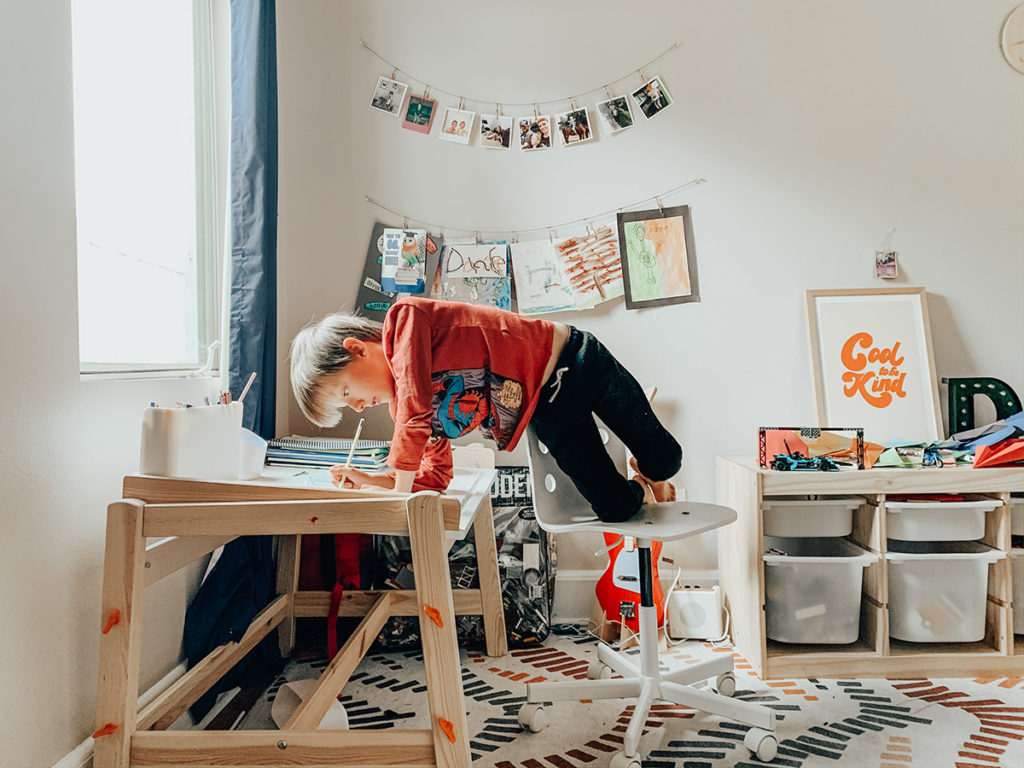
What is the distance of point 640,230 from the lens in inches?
99.7

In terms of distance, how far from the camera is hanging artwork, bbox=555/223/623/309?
2523mm

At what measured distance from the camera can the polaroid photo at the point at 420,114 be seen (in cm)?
254

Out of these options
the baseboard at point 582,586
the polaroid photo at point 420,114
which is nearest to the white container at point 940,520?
the baseboard at point 582,586

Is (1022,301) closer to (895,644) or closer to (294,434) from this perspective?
(895,644)

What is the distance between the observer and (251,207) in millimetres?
2045

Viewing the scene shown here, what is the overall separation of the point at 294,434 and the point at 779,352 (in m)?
1.61

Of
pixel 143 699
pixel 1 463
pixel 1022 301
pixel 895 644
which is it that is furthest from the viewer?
pixel 1022 301

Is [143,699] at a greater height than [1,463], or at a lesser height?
lesser

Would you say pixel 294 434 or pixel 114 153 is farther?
pixel 294 434

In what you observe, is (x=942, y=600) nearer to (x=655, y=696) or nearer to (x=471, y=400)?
(x=655, y=696)

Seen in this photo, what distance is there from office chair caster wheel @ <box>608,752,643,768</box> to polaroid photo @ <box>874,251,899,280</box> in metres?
1.74

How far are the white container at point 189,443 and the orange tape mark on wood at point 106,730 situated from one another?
412 mm

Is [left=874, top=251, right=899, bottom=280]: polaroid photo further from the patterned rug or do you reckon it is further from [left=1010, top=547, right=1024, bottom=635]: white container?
the patterned rug

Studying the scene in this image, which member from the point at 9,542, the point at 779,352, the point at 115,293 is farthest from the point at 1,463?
the point at 779,352
